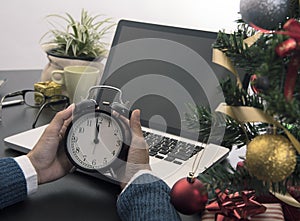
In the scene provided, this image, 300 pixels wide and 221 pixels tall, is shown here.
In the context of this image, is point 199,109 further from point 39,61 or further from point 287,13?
point 39,61

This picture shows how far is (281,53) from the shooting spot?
1.24ft

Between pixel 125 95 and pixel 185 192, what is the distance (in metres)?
0.46

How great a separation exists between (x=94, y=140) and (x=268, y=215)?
11.7 inches

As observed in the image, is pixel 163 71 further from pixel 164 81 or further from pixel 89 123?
pixel 89 123

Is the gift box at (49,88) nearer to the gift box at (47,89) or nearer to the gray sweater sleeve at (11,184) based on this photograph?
the gift box at (47,89)

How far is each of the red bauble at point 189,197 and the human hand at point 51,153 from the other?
10.2 inches

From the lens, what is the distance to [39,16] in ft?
6.56

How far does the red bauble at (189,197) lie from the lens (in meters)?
0.53

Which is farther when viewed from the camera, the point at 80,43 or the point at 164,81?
the point at 80,43

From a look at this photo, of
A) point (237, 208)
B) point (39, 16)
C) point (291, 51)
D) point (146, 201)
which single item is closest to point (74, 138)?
point (146, 201)

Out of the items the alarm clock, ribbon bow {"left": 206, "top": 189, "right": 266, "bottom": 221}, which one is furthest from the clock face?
ribbon bow {"left": 206, "top": 189, "right": 266, "bottom": 221}

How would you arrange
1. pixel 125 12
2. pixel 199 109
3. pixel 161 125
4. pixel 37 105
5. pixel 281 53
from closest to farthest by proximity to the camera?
pixel 281 53 → pixel 199 109 → pixel 161 125 → pixel 37 105 → pixel 125 12

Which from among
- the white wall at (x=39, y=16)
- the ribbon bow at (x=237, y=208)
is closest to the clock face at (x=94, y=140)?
the ribbon bow at (x=237, y=208)

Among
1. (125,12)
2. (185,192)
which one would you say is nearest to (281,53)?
(185,192)
